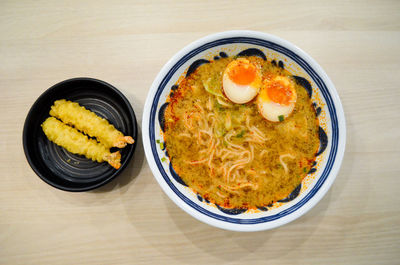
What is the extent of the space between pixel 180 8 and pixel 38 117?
1.16m

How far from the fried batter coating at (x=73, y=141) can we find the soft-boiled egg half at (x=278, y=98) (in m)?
0.91

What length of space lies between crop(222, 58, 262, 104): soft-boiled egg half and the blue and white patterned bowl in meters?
0.07

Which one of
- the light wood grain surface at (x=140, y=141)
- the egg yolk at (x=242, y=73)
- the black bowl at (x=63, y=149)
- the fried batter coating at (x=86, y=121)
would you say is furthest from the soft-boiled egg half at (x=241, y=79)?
the fried batter coating at (x=86, y=121)

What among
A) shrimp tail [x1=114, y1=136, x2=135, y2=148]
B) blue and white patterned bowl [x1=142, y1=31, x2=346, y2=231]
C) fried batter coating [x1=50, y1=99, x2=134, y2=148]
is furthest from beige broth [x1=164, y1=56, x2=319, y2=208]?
fried batter coating [x1=50, y1=99, x2=134, y2=148]

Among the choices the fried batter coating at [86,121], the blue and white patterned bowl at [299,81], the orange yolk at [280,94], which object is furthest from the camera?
the fried batter coating at [86,121]

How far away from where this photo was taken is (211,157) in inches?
58.6

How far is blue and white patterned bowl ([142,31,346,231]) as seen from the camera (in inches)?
49.4

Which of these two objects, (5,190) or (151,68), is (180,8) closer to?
(151,68)

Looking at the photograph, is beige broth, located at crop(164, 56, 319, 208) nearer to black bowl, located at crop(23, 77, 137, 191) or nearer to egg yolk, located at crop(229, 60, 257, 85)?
egg yolk, located at crop(229, 60, 257, 85)

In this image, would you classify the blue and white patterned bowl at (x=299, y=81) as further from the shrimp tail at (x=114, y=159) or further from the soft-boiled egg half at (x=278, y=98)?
the shrimp tail at (x=114, y=159)

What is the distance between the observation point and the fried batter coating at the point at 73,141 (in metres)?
1.52

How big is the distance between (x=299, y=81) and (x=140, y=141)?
40.1 inches

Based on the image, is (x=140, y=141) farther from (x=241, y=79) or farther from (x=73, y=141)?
(x=241, y=79)

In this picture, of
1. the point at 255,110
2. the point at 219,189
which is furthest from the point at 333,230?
the point at 255,110
